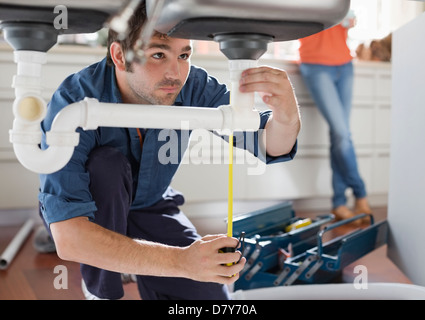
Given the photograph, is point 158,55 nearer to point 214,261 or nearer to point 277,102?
point 277,102

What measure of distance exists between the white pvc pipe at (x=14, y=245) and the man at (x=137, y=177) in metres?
0.63

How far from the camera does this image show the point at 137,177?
0.91 m

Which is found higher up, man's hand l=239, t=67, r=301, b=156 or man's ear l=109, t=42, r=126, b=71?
man's ear l=109, t=42, r=126, b=71

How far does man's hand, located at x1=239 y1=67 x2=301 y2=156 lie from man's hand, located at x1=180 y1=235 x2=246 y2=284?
0.19m

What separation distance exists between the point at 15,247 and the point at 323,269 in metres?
0.99

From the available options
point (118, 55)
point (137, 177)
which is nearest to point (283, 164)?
point (137, 177)

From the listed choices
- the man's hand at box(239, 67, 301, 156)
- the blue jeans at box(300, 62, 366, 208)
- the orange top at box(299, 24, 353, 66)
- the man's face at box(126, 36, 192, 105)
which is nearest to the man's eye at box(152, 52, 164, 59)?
the man's face at box(126, 36, 192, 105)

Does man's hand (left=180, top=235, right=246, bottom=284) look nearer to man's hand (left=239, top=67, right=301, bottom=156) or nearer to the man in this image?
the man

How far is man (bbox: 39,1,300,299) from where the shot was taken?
0.62m

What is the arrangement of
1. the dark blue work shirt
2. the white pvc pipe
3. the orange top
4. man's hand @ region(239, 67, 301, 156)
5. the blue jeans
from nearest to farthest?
man's hand @ region(239, 67, 301, 156) → the dark blue work shirt → the white pvc pipe → the orange top → the blue jeans

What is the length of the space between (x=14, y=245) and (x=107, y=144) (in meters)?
0.92

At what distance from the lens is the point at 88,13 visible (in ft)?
1.58
